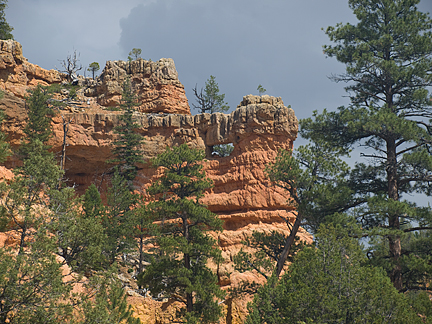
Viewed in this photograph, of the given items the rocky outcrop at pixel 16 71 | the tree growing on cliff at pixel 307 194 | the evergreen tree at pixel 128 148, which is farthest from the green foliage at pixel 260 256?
the rocky outcrop at pixel 16 71

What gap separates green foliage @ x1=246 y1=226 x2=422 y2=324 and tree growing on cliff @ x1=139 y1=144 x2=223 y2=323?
15.7 ft

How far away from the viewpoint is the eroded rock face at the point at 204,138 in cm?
3381

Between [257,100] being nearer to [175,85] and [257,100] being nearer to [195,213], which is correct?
[175,85]

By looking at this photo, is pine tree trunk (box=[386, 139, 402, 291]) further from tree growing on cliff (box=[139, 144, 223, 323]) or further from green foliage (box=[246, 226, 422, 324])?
tree growing on cliff (box=[139, 144, 223, 323])

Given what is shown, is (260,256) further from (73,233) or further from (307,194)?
(73,233)

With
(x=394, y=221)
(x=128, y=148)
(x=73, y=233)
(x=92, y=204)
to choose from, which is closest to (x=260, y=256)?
(x=394, y=221)

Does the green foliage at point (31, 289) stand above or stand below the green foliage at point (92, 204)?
below

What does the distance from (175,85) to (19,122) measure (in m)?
14.1

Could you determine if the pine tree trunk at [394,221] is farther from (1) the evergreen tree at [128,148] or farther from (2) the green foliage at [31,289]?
(1) the evergreen tree at [128,148]

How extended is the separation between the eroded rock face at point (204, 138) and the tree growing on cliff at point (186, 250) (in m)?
8.30

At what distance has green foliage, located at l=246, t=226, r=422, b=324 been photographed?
1490cm

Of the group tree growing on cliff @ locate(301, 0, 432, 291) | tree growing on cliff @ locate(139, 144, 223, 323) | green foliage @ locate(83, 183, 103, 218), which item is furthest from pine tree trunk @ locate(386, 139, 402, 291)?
green foliage @ locate(83, 183, 103, 218)

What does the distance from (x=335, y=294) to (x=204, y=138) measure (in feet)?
77.0

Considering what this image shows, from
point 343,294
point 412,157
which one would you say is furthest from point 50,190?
point 412,157
